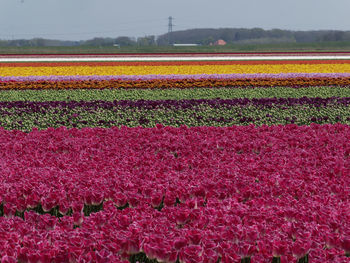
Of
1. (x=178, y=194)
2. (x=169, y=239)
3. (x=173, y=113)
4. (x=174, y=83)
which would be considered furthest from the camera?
(x=174, y=83)

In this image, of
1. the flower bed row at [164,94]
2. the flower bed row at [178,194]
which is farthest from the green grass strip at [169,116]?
the flower bed row at [164,94]

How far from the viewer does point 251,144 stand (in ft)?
22.8

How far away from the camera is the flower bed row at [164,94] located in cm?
1572

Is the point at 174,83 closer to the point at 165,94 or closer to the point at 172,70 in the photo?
the point at 165,94

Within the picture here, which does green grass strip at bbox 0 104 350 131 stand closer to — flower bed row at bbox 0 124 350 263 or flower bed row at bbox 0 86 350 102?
flower bed row at bbox 0 124 350 263

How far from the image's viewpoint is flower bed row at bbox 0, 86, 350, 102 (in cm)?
1572

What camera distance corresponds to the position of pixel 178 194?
4.59 metres

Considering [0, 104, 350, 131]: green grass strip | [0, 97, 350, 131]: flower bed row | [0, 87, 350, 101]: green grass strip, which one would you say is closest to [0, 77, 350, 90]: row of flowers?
[0, 87, 350, 101]: green grass strip

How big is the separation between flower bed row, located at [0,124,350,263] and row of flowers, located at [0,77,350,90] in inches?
405

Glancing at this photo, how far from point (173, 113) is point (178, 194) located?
7.28 metres

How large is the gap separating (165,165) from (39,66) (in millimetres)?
24141

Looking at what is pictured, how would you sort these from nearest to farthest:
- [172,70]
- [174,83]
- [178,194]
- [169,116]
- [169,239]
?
[169,239], [178,194], [169,116], [174,83], [172,70]

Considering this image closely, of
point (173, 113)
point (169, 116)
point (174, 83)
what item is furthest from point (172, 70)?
point (169, 116)

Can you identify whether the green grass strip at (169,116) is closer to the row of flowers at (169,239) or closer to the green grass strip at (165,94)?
the green grass strip at (165,94)
